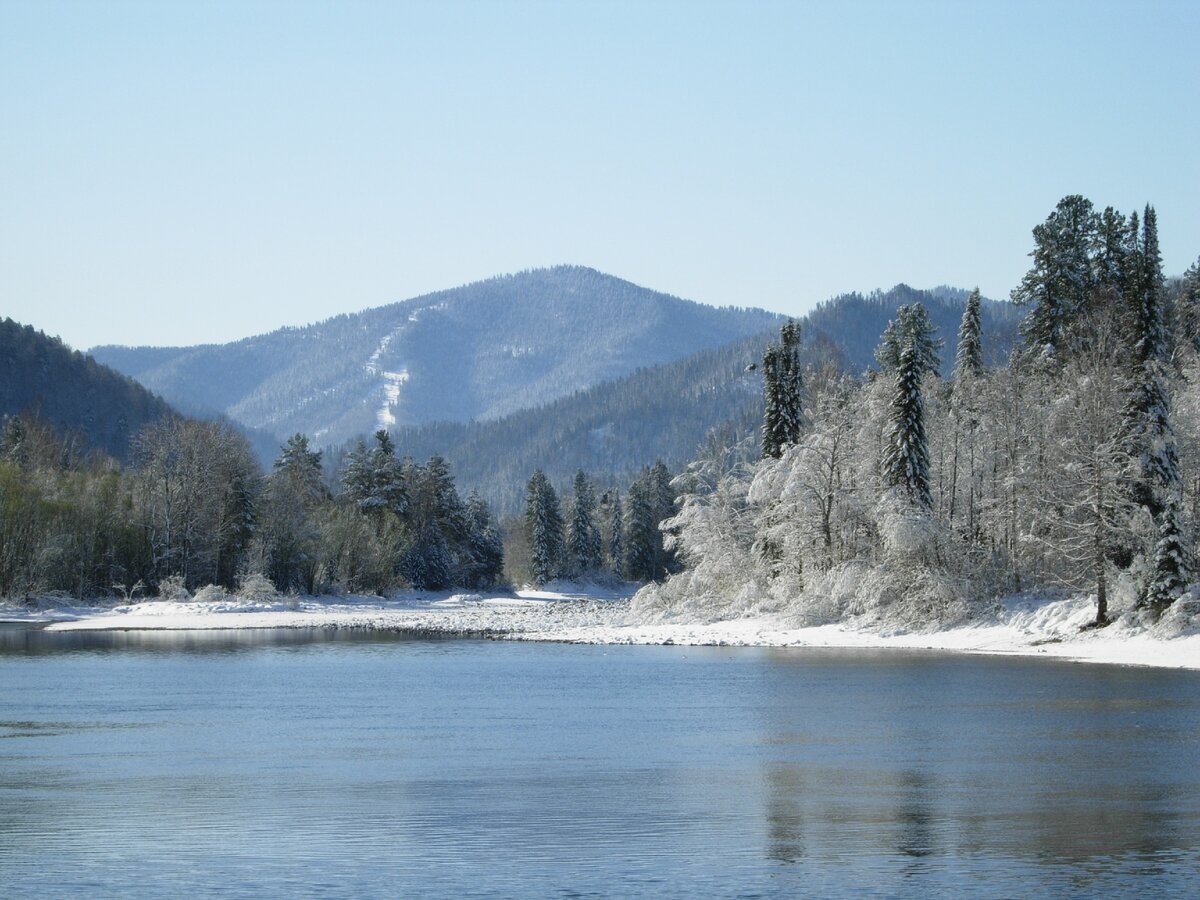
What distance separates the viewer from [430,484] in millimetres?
123438

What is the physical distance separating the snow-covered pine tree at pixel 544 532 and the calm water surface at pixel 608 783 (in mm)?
87682

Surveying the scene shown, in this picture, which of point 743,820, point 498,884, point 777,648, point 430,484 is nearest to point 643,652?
point 777,648

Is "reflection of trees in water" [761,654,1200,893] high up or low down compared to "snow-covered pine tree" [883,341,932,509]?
down

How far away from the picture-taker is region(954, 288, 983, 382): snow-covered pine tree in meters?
81.1

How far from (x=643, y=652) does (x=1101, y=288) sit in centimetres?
3585

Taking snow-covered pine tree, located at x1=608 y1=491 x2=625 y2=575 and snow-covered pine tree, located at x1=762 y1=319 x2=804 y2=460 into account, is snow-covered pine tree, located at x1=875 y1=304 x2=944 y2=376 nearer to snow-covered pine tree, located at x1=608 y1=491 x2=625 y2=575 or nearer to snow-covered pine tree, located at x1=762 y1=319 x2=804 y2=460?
snow-covered pine tree, located at x1=762 y1=319 x2=804 y2=460

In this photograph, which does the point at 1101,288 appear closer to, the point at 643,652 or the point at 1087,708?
the point at 643,652

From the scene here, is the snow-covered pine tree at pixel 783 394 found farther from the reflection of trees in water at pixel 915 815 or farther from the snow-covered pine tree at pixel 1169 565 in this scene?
the reflection of trees in water at pixel 915 815

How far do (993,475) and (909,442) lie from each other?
6920 millimetres

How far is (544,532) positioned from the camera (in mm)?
137000

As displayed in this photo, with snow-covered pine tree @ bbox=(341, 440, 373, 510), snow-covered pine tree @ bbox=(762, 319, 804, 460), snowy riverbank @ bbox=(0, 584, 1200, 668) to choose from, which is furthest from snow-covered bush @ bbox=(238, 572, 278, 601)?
snow-covered pine tree @ bbox=(762, 319, 804, 460)

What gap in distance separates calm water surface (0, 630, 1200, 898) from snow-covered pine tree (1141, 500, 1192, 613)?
554 cm

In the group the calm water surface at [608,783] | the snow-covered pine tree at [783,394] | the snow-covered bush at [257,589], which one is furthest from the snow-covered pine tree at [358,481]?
the calm water surface at [608,783]

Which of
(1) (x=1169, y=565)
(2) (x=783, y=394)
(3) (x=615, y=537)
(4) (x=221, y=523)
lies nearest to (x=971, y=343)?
(2) (x=783, y=394)
